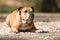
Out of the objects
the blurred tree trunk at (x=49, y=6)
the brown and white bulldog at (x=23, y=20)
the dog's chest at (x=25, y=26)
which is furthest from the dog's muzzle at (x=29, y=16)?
the blurred tree trunk at (x=49, y=6)

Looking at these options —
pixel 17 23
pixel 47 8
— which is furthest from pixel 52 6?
pixel 17 23

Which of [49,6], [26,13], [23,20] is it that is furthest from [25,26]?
[49,6]

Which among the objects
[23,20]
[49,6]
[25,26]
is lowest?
[49,6]

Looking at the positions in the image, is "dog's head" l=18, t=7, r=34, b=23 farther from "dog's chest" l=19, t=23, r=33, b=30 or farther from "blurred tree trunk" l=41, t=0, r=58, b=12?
"blurred tree trunk" l=41, t=0, r=58, b=12

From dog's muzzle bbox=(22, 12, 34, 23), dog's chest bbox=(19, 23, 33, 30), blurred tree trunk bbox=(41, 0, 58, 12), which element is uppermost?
dog's muzzle bbox=(22, 12, 34, 23)

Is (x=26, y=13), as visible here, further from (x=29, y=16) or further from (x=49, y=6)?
(x=49, y=6)

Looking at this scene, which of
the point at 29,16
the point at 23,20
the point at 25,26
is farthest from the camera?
the point at 25,26

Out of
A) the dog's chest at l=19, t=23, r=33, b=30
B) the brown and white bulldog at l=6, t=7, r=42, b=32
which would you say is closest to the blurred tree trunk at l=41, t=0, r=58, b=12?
the brown and white bulldog at l=6, t=7, r=42, b=32

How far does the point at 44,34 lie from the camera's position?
26.0 ft

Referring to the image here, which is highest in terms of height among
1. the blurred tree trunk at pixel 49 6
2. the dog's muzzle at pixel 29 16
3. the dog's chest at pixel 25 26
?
the dog's muzzle at pixel 29 16

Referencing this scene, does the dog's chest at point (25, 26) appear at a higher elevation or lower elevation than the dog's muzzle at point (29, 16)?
lower

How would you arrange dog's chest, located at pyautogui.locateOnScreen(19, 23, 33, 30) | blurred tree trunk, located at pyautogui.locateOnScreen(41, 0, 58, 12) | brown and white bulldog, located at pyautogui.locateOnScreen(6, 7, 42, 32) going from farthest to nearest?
blurred tree trunk, located at pyautogui.locateOnScreen(41, 0, 58, 12) < dog's chest, located at pyautogui.locateOnScreen(19, 23, 33, 30) < brown and white bulldog, located at pyautogui.locateOnScreen(6, 7, 42, 32)

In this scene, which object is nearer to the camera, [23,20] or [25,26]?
[23,20]

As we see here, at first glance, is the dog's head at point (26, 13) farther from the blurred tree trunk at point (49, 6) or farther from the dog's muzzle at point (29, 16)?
the blurred tree trunk at point (49, 6)
